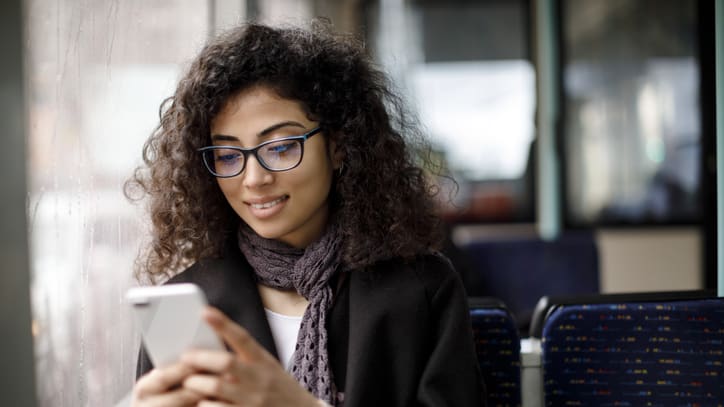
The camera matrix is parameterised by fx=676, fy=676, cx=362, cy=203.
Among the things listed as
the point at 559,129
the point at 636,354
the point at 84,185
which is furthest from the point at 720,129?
the point at 559,129

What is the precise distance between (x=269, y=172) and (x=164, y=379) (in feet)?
1.24

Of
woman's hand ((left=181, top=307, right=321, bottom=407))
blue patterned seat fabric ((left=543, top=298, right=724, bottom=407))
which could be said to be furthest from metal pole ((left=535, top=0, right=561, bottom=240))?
woman's hand ((left=181, top=307, right=321, bottom=407))

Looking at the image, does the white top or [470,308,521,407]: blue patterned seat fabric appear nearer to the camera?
the white top

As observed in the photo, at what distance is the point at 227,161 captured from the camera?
3.79 ft

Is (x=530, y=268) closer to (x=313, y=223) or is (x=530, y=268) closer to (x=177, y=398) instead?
(x=313, y=223)

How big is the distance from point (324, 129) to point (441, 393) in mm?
487

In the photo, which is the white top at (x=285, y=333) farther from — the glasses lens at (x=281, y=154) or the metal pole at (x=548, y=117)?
the metal pole at (x=548, y=117)

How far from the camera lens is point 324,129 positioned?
1.17 m

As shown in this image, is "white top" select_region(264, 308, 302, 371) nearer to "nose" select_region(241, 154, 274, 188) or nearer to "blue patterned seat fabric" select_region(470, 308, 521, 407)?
"nose" select_region(241, 154, 274, 188)

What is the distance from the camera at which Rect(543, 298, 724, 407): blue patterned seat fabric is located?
54.9 inches

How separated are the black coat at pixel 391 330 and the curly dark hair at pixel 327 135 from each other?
57 mm

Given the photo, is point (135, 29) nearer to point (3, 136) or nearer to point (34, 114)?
point (34, 114)

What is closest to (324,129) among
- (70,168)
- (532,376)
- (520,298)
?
(70,168)

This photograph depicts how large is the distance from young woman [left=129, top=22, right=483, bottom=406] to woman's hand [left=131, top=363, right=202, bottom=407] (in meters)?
0.19
